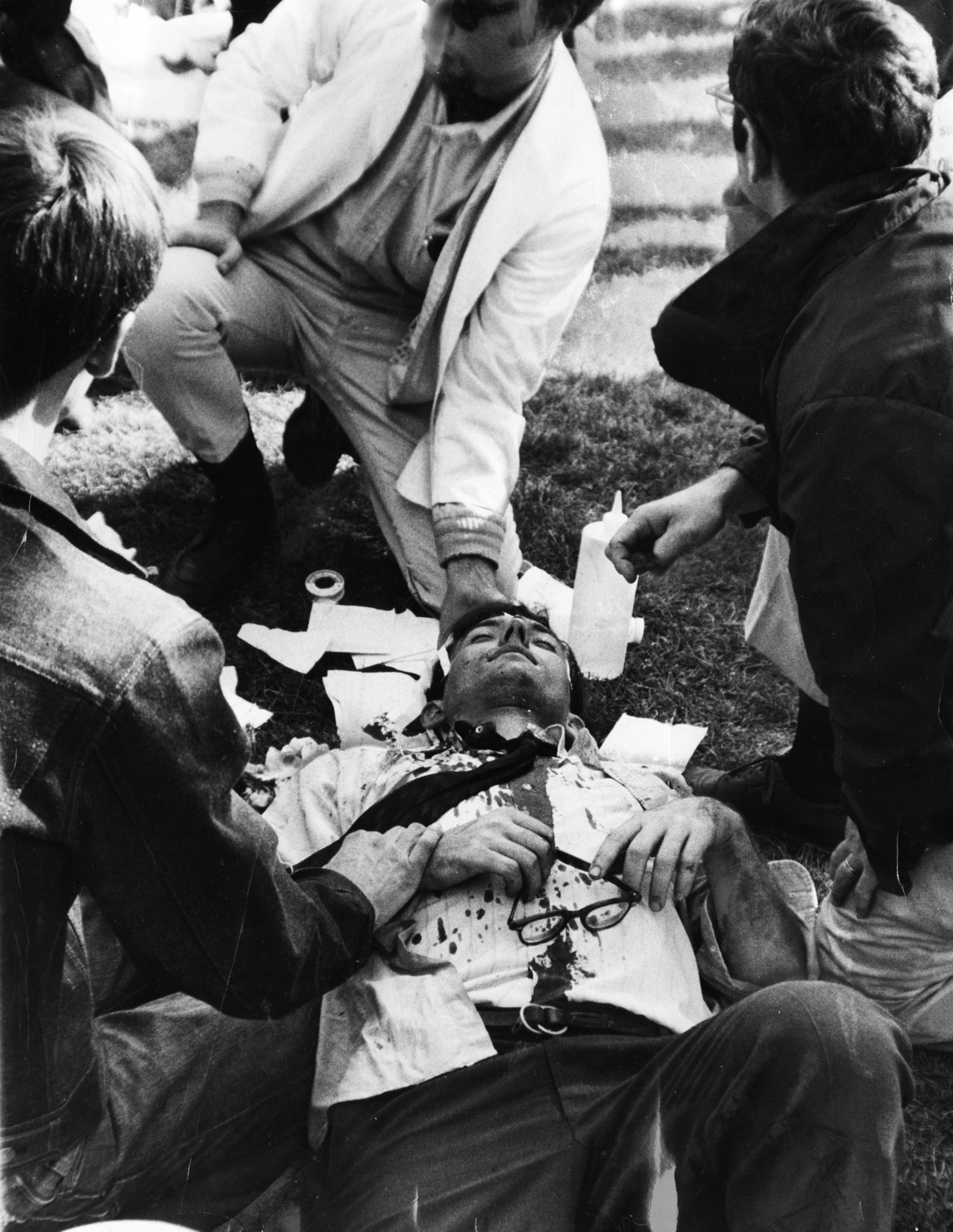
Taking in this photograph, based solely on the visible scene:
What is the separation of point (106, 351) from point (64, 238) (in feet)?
0.78

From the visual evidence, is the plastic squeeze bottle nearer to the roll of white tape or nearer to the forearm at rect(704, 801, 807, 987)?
the roll of white tape

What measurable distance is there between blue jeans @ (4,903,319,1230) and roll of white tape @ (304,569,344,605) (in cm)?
186

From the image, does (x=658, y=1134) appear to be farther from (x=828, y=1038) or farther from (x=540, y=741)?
(x=540, y=741)

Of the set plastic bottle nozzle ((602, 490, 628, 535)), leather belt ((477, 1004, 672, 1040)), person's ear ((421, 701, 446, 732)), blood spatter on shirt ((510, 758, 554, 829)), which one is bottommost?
person's ear ((421, 701, 446, 732))

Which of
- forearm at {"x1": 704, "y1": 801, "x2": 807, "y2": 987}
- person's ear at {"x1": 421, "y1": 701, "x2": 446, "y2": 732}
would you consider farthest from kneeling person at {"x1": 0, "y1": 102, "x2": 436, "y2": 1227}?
person's ear at {"x1": 421, "y1": 701, "x2": 446, "y2": 732}

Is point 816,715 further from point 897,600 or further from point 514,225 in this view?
point 514,225

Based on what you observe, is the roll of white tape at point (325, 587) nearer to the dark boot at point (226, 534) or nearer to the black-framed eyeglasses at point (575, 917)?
the dark boot at point (226, 534)

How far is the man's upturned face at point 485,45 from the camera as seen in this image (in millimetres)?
3420

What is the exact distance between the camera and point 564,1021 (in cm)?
237

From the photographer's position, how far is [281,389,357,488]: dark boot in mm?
4508

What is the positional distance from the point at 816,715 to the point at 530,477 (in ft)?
5.82

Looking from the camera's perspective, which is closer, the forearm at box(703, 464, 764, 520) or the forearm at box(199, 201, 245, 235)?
the forearm at box(703, 464, 764, 520)

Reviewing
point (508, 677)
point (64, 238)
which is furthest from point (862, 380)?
point (64, 238)

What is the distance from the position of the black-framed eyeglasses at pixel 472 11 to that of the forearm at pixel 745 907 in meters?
2.31
